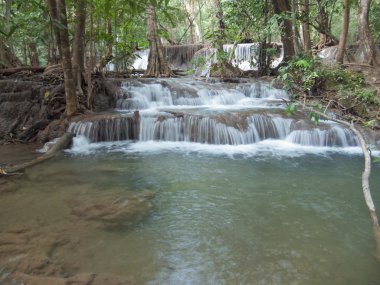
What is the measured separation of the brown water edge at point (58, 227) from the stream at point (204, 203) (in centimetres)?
2

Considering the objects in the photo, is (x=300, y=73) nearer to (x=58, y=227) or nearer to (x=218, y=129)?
(x=218, y=129)

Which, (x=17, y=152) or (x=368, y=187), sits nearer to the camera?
(x=368, y=187)

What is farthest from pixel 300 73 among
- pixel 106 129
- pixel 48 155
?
pixel 48 155

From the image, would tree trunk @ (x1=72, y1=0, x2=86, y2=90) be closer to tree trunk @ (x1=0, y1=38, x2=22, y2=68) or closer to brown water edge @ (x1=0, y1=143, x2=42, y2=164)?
brown water edge @ (x1=0, y1=143, x2=42, y2=164)

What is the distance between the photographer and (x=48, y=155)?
291 inches

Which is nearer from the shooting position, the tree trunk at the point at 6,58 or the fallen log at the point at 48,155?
the fallen log at the point at 48,155

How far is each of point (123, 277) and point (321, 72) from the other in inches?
378

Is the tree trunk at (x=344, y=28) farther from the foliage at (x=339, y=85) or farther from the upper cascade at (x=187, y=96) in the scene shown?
the upper cascade at (x=187, y=96)

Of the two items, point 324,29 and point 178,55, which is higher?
point 324,29

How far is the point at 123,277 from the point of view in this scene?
3305 millimetres

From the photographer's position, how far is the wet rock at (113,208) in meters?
4.50

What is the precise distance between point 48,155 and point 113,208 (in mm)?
3260

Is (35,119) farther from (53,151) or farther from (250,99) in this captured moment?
(250,99)

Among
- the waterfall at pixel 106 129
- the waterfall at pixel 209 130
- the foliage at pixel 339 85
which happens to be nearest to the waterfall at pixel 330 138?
the waterfall at pixel 209 130
